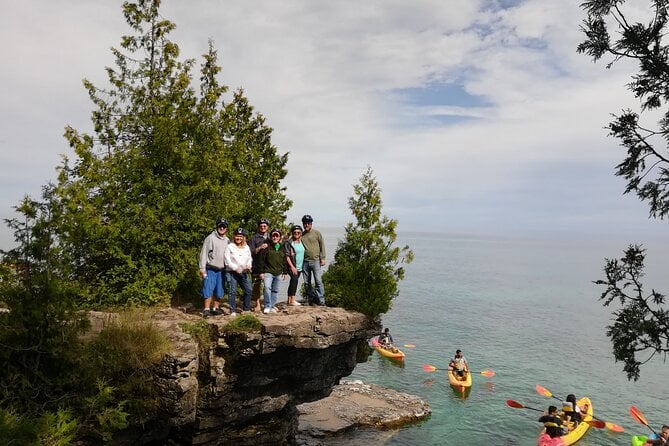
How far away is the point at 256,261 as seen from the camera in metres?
14.4

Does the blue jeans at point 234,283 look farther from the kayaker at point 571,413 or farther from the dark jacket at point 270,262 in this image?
the kayaker at point 571,413

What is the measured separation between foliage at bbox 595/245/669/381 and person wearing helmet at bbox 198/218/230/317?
1010 centimetres

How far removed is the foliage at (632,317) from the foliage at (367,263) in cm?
780

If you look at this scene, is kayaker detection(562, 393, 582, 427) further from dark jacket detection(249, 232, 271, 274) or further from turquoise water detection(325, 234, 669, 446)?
dark jacket detection(249, 232, 271, 274)

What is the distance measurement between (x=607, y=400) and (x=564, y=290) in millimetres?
62820

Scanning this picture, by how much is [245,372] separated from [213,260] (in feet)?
11.7

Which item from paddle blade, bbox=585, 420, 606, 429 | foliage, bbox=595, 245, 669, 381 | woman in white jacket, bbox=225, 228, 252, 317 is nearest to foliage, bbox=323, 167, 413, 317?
woman in white jacket, bbox=225, 228, 252, 317

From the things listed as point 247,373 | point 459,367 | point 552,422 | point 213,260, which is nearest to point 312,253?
point 213,260

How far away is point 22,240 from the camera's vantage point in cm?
971

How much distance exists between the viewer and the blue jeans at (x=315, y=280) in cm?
1550

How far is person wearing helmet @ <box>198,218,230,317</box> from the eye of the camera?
1346cm

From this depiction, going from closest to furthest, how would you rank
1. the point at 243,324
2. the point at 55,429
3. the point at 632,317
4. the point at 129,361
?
the point at 632,317 → the point at 55,429 → the point at 129,361 → the point at 243,324

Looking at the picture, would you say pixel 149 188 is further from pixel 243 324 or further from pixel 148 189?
pixel 243 324

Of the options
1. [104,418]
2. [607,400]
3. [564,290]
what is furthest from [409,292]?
[104,418]
